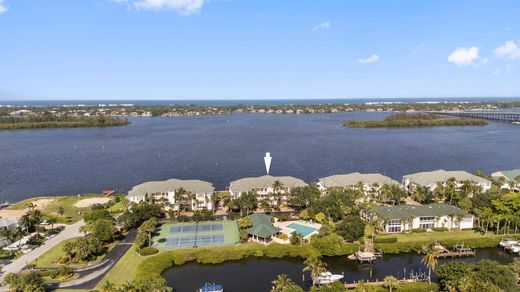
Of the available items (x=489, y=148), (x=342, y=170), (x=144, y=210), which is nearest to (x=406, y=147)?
(x=489, y=148)

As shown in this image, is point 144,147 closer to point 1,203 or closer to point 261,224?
point 1,203

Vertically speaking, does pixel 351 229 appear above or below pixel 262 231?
above

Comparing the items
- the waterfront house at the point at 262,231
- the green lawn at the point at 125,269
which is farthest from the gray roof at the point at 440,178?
the green lawn at the point at 125,269

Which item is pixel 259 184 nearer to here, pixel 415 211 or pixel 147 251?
pixel 147 251

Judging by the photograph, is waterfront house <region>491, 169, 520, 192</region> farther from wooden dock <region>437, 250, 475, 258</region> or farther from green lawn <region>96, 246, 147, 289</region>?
green lawn <region>96, 246, 147, 289</region>

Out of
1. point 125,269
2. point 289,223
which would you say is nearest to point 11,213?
point 125,269

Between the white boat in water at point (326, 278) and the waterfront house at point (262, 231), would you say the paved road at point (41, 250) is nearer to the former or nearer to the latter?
the waterfront house at point (262, 231)
